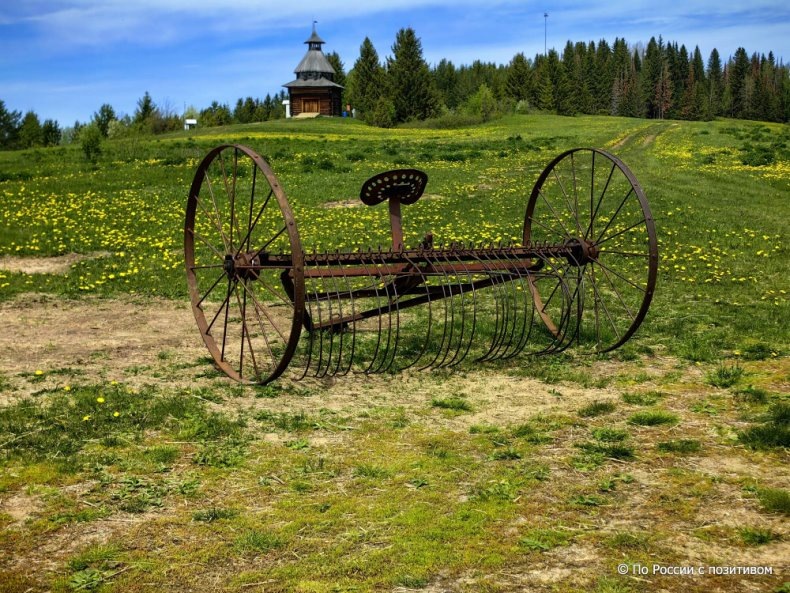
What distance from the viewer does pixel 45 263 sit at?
14320mm

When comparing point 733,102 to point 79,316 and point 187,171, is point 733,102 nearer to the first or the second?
point 187,171

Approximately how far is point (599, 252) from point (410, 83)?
2548 inches

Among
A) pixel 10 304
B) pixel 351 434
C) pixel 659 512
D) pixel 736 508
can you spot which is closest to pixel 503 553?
pixel 659 512

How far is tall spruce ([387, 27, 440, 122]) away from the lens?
71312 mm

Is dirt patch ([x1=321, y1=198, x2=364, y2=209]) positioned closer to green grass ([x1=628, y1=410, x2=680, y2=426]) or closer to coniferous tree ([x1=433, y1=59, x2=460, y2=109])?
green grass ([x1=628, y1=410, x2=680, y2=426])

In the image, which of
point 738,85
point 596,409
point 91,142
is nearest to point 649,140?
point 91,142

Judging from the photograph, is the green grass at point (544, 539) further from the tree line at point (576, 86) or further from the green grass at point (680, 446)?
the tree line at point (576, 86)

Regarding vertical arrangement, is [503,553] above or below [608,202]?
below

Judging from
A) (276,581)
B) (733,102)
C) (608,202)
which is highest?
(733,102)

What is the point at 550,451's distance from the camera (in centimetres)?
596

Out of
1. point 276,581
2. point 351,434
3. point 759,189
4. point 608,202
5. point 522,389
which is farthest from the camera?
point 759,189

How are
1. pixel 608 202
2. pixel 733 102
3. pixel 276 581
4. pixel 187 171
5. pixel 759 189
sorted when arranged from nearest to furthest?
pixel 276 581
pixel 608 202
pixel 759 189
pixel 187 171
pixel 733 102

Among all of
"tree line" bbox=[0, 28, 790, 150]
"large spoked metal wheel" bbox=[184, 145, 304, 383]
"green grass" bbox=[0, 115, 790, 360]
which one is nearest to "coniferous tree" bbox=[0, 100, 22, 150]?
Answer: "tree line" bbox=[0, 28, 790, 150]

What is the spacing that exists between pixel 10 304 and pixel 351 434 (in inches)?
295
